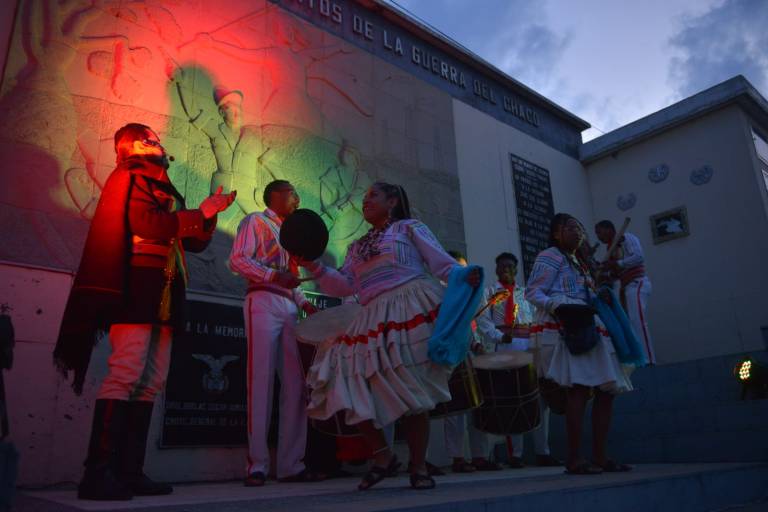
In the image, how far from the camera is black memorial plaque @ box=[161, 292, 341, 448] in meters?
4.35

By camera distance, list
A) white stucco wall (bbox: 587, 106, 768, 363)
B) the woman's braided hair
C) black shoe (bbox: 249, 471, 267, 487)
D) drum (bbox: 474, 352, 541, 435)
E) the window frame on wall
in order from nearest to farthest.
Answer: the woman's braided hair < black shoe (bbox: 249, 471, 267, 487) < drum (bbox: 474, 352, 541, 435) < white stucco wall (bbox: 587, 106, 768, 363) < the window frame on wall

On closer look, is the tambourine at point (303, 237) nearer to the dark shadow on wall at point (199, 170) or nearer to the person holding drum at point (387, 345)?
the person holding drum at point (387, 345)

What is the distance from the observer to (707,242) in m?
9.12

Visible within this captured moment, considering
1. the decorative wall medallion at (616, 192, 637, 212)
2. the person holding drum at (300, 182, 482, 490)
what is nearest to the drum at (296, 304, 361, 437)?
the person holding drum at (300, 182, 482, 490)

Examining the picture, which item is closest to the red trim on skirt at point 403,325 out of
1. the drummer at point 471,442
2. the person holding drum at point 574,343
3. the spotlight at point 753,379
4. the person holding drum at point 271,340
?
the person holding drum at point 271,340

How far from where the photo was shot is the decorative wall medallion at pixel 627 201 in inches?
399

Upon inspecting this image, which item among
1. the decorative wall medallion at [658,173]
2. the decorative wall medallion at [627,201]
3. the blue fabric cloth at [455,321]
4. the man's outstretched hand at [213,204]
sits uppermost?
the decorative wall medallion at [658,173]

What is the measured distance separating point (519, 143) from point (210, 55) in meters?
5.22

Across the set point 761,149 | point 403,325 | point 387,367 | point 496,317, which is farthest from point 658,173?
point 387,367

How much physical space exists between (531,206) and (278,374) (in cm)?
584

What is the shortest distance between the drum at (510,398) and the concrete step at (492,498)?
1.22 metres

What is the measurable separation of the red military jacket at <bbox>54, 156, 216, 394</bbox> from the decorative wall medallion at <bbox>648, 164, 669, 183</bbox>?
8.67 meters

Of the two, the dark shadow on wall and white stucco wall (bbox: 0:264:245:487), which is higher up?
the dark shadow on wall

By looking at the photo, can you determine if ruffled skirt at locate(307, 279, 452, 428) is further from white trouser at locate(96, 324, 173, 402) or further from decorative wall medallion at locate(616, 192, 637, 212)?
decorative wall medallion at locate(616, 192, 637, 212)
